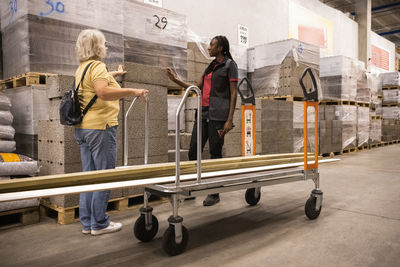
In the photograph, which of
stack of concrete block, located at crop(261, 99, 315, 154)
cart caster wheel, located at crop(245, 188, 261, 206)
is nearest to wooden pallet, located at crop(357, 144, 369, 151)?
stack of concrete block, located at crop(261, 99, 315, 154)

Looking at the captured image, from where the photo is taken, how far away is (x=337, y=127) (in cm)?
884

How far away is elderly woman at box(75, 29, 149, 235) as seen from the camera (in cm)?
258

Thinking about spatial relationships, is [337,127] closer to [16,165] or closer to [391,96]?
[391,96]

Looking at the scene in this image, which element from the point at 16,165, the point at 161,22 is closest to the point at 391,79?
the point at 161,22

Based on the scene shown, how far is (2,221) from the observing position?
3.32 metres

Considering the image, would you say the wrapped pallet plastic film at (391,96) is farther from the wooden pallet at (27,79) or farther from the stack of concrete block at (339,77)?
the wooden pallet at (27,79)

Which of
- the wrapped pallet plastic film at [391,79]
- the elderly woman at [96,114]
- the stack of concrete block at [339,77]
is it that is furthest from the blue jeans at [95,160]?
the wrapped pallet plastic film at [391,79]

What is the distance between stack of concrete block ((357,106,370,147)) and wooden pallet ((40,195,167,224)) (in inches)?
306

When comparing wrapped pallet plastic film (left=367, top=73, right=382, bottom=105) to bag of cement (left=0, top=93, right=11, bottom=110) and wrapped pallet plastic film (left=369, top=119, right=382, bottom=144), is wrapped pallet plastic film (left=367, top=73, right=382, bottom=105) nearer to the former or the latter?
wrapped pallet plastic film (left=369, top=119, right=382, bottom=144)

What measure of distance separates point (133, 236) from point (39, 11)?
282cm

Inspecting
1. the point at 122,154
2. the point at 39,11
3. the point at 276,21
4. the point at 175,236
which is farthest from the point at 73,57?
the point at 276,21

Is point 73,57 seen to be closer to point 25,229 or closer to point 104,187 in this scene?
point 25,229

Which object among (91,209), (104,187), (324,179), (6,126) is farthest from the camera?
(324,179)

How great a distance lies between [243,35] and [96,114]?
7.06m
